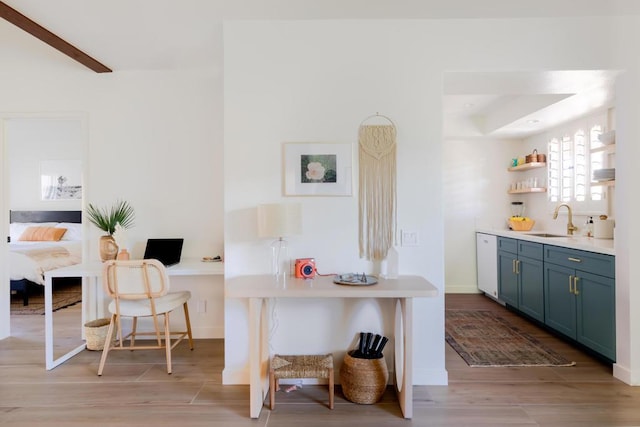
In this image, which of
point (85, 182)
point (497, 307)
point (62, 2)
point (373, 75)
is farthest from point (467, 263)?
point (62, 2)

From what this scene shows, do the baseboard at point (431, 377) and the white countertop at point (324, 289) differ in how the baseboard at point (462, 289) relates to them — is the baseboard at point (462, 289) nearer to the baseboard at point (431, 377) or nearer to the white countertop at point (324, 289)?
the baseboard at point (431, 377)

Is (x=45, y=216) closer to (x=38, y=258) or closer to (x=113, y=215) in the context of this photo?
(x=38, y=258)

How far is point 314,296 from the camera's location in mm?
2041

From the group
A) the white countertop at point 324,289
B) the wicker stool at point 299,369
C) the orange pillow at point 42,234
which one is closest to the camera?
the white countertop at point 324,289

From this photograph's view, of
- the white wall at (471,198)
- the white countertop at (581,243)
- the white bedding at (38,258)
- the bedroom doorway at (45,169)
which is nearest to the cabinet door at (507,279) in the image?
the white countertop at (581,243)

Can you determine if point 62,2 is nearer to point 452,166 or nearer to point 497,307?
point 452,166

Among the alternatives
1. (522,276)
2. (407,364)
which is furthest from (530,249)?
(407,364)

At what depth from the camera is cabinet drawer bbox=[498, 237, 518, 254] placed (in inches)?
156

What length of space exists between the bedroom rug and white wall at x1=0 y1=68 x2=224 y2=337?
1660 millimetres

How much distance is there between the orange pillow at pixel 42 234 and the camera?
5497mm

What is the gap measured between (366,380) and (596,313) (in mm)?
1953

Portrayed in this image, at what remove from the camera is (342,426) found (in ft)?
6.54

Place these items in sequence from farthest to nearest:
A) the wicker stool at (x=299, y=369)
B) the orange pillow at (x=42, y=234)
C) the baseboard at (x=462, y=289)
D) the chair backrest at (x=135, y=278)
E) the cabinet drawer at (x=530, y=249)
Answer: the orange pillow at (x=42, y=234) < the baseboard at (x=462, y=289) < the cabinet drawer at (x=530, y=249) < the chair backrest at (x=135, y=278) < the wicker stool at (x=299, y=369)

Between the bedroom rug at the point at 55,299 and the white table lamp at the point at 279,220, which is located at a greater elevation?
the white table lamp at the point at 279,220
